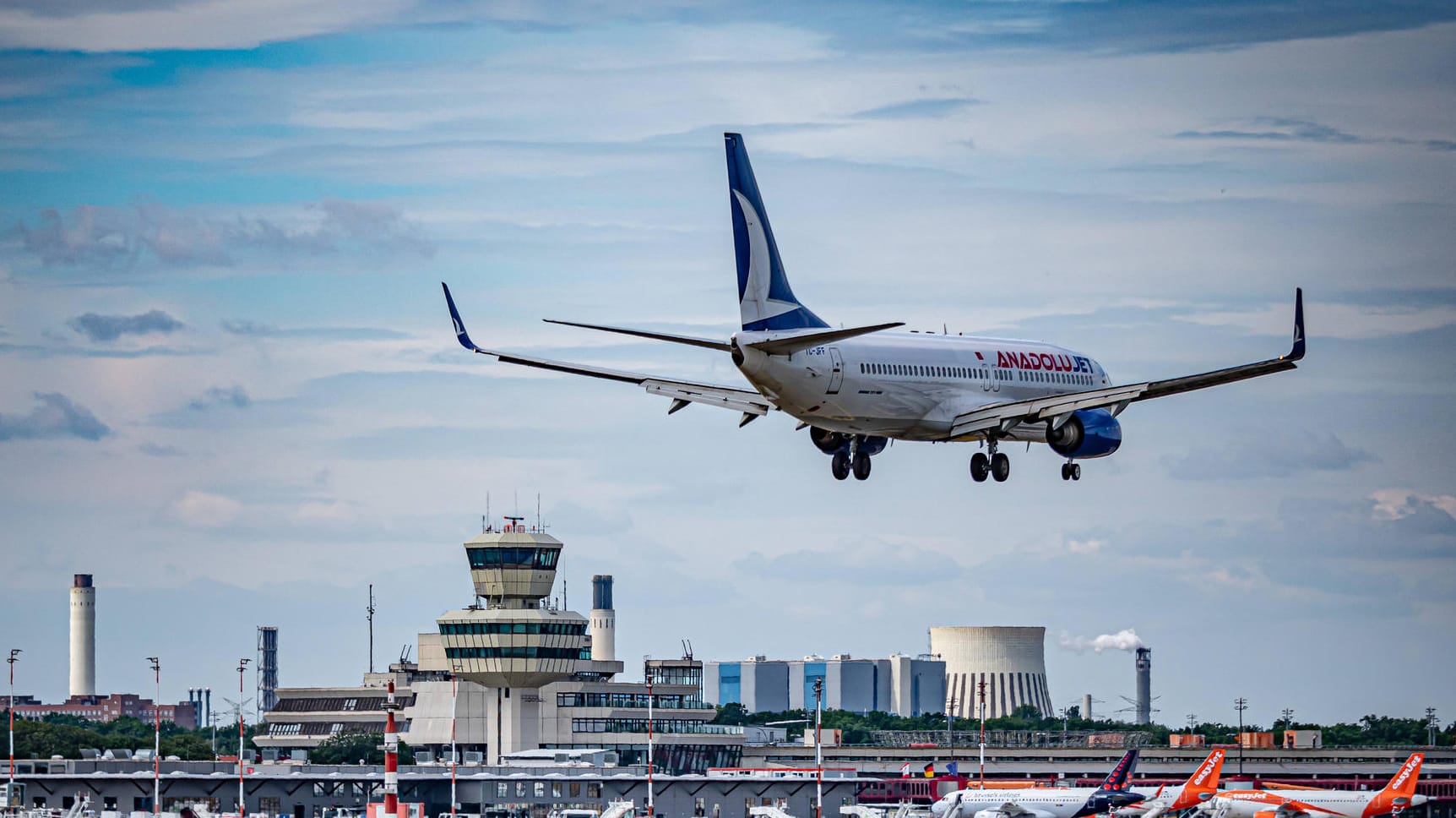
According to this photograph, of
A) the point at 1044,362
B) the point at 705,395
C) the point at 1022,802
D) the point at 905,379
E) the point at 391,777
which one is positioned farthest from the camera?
the point at 1022,802

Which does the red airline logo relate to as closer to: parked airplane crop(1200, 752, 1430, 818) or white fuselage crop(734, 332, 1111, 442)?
white fuselage crop(734, 332, 1111, 442)

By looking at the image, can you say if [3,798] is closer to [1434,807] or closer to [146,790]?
[146,790]

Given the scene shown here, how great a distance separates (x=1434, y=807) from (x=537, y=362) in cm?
12200

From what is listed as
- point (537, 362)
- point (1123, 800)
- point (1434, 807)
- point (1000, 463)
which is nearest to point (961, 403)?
point (1000, 463)

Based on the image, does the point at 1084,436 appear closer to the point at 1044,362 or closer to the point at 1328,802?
the point at 1044,362

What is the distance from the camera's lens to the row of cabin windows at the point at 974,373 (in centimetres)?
7969

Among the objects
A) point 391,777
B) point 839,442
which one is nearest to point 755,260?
point 839,442

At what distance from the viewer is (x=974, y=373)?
8556cm

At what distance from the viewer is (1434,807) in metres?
176

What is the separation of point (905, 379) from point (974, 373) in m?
5.96

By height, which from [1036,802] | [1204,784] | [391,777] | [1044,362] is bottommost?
[1036,802]

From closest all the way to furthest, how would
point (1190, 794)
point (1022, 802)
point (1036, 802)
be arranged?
point (1022, 802)
point (1036, 802)
point (1190, 794)

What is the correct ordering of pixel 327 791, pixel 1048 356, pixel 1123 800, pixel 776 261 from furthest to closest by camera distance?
pixel 327 791
pixel 1123 800
pixel 1048 356
pixel 776 261

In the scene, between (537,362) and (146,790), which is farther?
(146,790)
